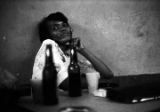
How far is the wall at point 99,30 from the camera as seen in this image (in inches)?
109

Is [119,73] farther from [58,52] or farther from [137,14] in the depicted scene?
[58,52]

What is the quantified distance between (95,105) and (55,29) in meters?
1.59

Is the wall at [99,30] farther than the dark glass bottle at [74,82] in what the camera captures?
Yes

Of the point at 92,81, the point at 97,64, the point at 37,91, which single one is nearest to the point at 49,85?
the point at 37,91

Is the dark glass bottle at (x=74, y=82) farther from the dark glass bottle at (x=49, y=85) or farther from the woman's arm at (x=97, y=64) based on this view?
the woman's arm at (x=97, y=64)

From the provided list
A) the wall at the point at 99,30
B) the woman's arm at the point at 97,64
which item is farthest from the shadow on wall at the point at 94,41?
the woman's arm at the point at 97,64

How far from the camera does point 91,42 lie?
11.0 feet

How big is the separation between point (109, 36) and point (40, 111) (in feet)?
7.88

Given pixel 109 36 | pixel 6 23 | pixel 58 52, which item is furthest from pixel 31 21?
pixel 109 36

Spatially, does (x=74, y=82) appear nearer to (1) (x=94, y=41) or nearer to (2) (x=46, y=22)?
(2) (x=46, y=22)

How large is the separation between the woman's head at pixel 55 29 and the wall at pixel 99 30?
0.17 meters

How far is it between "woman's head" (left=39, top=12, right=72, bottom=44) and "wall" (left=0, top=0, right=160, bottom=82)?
17 centimetres

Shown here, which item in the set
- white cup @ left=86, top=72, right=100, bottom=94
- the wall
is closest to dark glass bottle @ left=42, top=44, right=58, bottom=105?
white cup @ left=86, top=72, right=100, bottom=94

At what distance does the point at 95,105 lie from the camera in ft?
4.43
